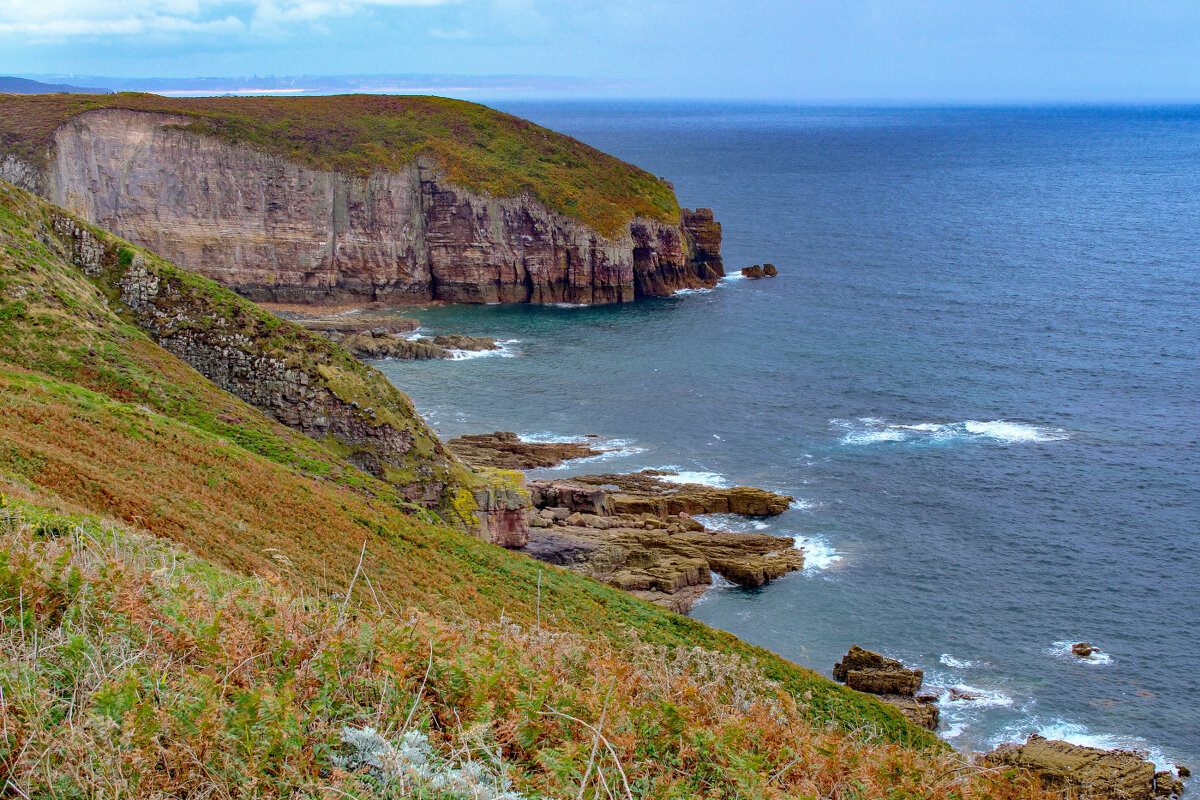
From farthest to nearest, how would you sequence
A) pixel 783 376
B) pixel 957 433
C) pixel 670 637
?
pixel 783 376
pixel 957 433
pixel 670 637

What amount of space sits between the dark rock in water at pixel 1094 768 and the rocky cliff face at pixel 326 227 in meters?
70.9

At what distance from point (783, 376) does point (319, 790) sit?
217ft

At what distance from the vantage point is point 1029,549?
44281 millimetres

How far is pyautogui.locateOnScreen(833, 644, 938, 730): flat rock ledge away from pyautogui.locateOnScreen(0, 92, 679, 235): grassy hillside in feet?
218

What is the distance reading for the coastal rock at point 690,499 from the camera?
48.0 metres

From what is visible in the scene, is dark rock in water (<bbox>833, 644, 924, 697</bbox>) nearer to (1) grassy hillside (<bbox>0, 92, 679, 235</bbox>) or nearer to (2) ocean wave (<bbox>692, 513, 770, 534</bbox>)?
(2) ocean wave (<bbox>692, 513, 770, 534</bbox>)

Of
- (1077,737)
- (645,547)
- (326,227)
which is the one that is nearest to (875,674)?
(1077,737)

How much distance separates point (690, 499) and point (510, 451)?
12.2 m

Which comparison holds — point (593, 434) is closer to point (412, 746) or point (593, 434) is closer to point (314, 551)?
point (314, 551)

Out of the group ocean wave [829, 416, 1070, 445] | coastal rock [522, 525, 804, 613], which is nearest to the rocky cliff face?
ocean wave [829, 416, 1070, 445]

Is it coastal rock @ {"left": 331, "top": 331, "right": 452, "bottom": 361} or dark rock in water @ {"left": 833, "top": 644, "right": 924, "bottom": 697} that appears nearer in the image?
dark rock in water @ {"left": 833, "top": 644, "right": 924, "bottom": 697}

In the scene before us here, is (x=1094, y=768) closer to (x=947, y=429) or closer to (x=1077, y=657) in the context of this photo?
(x=1077, y=657)

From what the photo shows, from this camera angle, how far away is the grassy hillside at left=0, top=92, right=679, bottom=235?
9188cm

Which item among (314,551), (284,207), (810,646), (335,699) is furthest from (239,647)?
(284,207)
